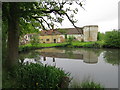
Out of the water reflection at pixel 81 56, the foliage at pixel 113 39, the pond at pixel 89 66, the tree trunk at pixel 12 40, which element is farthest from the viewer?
the foliage at pixel 113 39

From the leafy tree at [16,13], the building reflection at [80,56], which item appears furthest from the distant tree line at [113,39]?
the leafy tree at [16,13]

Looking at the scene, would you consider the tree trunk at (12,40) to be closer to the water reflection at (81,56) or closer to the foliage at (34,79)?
the foliage at (34,79)

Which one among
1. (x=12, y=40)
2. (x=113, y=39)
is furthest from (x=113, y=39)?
(x=12, y=40)

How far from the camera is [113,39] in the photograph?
2872 cm

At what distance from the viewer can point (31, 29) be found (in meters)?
9.88

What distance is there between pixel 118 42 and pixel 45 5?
26.0 m

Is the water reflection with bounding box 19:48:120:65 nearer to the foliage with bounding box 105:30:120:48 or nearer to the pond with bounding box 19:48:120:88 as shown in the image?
the pond with bounding box 19:48:120:88

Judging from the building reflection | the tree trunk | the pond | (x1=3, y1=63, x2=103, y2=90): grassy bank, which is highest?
the tree trunk

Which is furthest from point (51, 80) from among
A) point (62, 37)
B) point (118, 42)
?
point (62, 37)

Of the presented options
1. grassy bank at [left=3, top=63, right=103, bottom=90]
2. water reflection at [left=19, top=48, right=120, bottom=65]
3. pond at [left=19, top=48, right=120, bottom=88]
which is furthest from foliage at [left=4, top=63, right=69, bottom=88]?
water reflection at [left=19, top=48, right=120, bottom=65]

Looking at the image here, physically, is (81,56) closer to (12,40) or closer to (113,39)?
(12,40)

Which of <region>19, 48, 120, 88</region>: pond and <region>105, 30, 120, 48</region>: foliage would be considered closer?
<region>19, 48, 120, 88</region>: pond

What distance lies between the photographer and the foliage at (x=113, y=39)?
27.8 m

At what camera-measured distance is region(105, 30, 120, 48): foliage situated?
27828 mm
